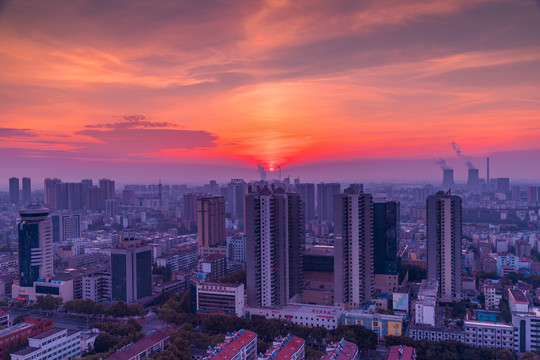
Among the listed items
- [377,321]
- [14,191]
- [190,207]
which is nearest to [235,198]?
[190,207]

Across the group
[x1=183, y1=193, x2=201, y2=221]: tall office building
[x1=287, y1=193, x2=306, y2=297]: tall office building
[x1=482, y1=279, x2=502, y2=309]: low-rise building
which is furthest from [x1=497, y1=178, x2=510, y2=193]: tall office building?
[x1=287, y1=193, x2=306, y2=297]: tall office building

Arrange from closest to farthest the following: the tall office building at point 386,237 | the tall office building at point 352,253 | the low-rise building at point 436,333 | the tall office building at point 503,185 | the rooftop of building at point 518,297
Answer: the low-rise building at point 436,333 → the rooftop of building at point 518,297 → the tall office building at point 352,253 → the tall office building at point 386,237 → the tall office building at point 503,185

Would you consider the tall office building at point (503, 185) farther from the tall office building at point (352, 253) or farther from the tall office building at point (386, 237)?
the tall office building at point (352, 253)

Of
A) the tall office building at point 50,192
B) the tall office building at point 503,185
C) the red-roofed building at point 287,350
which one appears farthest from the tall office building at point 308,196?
the red-roofed building at point 287,350

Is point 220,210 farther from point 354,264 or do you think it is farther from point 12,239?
point 12,239

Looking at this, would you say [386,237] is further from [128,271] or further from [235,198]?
[235,198]

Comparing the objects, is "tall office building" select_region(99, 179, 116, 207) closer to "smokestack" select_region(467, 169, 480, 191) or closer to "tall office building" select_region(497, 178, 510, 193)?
"smokestack" select_region(467, 169, 480, 191)
